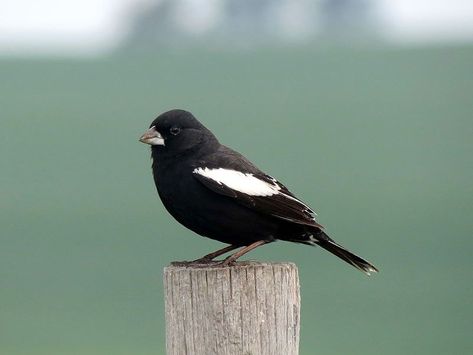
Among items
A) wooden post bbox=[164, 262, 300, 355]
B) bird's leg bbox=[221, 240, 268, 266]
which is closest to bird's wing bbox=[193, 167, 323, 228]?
bird's leg bbox=[221, 240, 268, 266]

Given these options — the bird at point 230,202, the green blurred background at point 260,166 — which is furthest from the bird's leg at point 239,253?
the green blurred background at point 260,166

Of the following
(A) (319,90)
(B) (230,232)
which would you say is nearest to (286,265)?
(B) (230,232)

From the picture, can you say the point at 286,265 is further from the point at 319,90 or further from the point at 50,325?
the point at 319,90

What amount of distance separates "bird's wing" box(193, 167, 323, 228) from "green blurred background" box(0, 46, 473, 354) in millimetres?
7180

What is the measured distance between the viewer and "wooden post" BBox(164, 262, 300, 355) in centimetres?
463

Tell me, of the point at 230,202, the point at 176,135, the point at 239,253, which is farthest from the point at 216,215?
the point at 176,135

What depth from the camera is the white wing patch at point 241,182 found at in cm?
596

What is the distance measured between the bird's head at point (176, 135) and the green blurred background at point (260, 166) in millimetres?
7023

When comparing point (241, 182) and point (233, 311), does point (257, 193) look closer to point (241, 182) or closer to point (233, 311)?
point (241, 182)

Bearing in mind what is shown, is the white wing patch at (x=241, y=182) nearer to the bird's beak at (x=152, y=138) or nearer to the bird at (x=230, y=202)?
the bird at (x=230, y=202)

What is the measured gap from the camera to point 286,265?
485 centimetres

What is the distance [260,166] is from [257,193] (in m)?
12.4

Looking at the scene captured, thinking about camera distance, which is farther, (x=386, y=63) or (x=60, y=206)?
(x=386, y=63)

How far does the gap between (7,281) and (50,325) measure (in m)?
1.96
